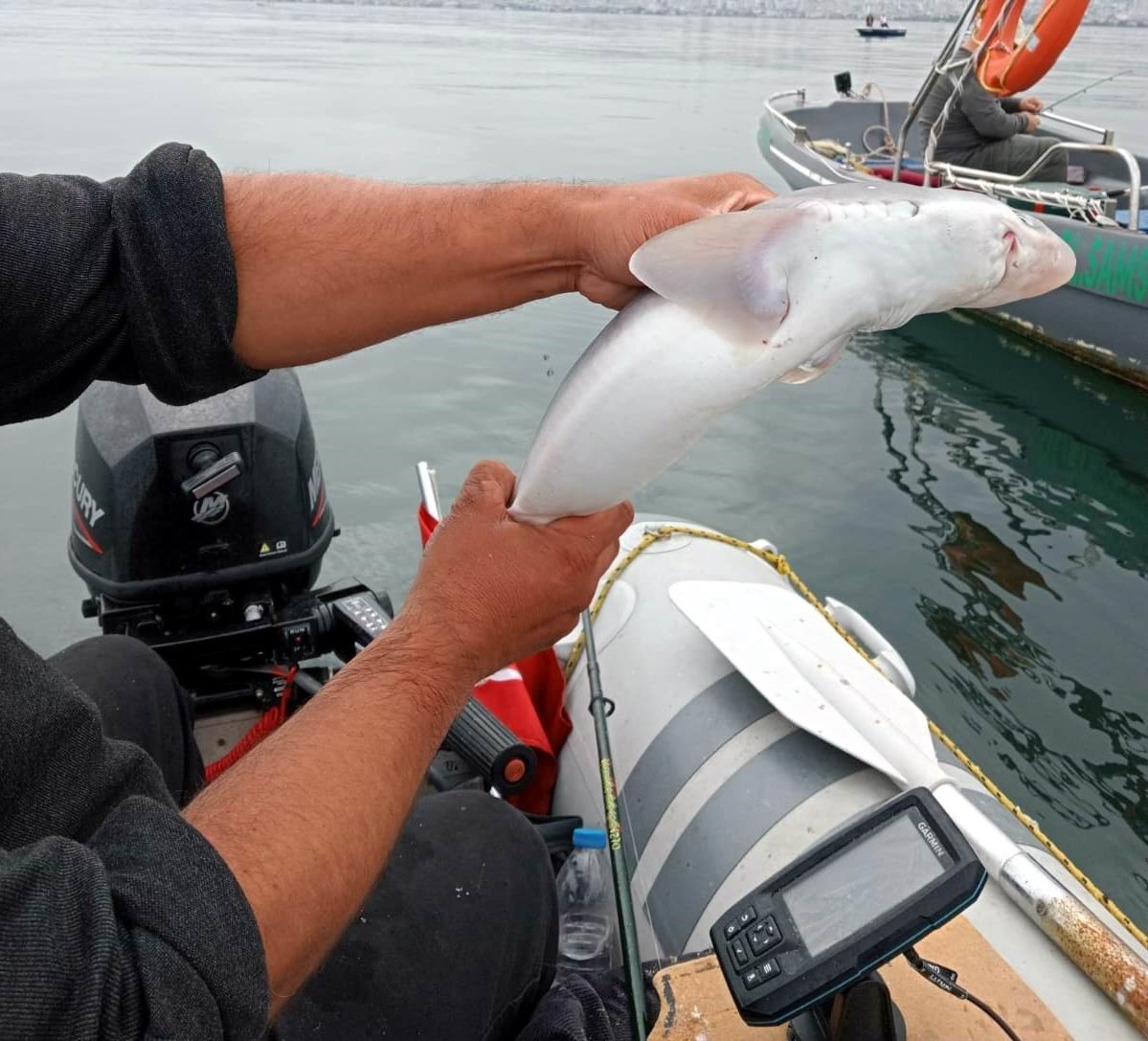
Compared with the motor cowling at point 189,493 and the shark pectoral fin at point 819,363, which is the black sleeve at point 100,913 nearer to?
the shark pectoral fin at point 819,363

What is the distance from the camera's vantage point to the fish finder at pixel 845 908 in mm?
1336

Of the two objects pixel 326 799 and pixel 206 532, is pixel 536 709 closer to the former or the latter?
pixel 206 532

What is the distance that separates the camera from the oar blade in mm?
2205

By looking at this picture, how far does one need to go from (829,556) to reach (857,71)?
3020 cm

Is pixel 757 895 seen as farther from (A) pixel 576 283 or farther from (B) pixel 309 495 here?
(B) pixel 309 495

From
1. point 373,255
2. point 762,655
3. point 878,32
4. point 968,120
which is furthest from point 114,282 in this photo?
point 878,32

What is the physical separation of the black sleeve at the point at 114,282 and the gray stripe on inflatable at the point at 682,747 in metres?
1.38

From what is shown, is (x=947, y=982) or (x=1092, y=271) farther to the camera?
(x=1092, y=271)

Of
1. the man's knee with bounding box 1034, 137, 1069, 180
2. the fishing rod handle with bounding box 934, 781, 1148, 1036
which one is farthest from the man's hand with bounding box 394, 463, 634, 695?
the man's knee with bounding box 1034, 137, 1069, 180

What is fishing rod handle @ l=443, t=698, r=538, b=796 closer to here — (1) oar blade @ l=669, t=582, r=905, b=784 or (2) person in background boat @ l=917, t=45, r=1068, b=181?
(1) oar blade @ l=669, t=582, r=905, b=784

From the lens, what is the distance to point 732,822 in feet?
7.07

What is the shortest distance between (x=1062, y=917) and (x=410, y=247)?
1644 millimetres

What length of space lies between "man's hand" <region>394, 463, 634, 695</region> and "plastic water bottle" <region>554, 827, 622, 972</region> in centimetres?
88

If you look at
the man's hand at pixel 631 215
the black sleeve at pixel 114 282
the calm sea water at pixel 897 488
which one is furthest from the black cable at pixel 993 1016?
the calm sea water at pixel 897 488
